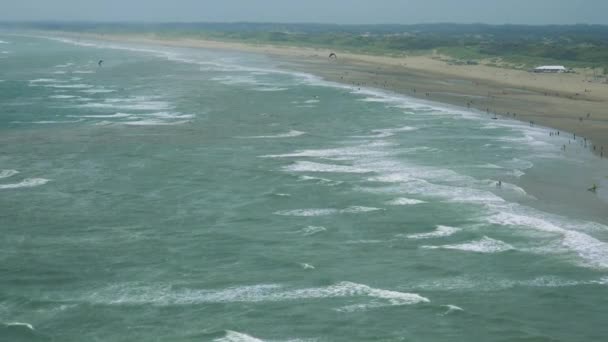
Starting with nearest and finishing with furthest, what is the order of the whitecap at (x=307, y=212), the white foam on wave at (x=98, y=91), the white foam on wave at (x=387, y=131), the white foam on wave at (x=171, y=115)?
the whitecap at (x=307, y=212), the white foam on wave at (x=387, y=131), the white foam on wave at (x=171, y=115), the white foam on wave at (x=98, y=91)

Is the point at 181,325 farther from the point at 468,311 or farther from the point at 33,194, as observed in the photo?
the point at 33,194

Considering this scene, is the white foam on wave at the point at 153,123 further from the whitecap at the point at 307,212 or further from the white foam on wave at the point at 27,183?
the whitecap at the point at 307,212

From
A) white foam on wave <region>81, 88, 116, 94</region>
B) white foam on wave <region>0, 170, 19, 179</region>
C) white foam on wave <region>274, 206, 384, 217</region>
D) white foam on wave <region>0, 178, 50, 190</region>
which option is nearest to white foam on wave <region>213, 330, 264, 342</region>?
white foam on wave <region>274, 206, 384, 217</region>

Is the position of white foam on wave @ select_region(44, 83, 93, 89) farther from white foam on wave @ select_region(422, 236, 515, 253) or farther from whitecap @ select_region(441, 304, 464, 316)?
whitecap @ select_region(441, 304, 464, 316)

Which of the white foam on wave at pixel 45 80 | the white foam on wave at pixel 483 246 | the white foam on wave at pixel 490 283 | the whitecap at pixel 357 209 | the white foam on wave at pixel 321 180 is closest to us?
the white foam on wave at pixel 490 283

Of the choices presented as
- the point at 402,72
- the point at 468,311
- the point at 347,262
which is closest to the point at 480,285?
the point at 468,311

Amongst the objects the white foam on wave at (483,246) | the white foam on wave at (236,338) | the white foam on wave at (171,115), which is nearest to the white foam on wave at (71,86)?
the white foam on wave at (171,115)

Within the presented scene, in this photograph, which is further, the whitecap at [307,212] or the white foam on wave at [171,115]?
the white foam on wave at [171,115]

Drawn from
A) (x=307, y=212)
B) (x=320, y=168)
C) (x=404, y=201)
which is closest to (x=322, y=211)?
(x=307, y=212)
